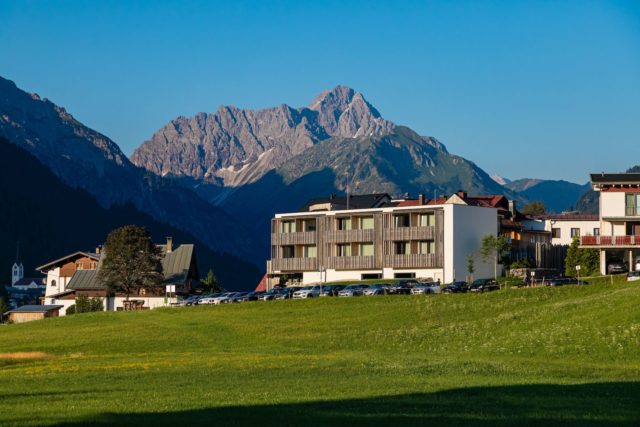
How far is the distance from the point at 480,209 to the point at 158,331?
63824 millimetres

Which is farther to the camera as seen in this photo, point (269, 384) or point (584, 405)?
point (269, 384)

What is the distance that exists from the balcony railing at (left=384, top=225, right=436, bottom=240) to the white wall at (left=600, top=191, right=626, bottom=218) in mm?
19428

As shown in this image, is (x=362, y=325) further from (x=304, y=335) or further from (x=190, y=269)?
(x=190, y=269)

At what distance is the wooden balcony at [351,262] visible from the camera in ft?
448

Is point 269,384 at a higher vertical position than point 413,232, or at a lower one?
lower

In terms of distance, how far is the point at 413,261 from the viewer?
437 feet

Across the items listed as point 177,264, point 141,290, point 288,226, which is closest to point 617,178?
point 288,226

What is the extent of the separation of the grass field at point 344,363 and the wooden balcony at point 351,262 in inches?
1429

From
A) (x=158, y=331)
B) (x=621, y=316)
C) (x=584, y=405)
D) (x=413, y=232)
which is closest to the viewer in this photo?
(x=584, y=405)

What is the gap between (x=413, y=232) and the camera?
13350 centimetres

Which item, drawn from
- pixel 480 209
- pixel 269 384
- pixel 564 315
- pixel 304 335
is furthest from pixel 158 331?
pixel 480 209

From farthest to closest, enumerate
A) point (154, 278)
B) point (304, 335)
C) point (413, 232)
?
point (154, 278)
point (413, 232)
point (304, 335)

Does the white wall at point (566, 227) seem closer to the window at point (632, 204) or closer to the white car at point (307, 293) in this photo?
the window at point (632, 204)

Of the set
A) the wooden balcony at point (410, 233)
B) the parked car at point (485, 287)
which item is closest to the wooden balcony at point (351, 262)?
the wooden balcony at point (410, 233)
